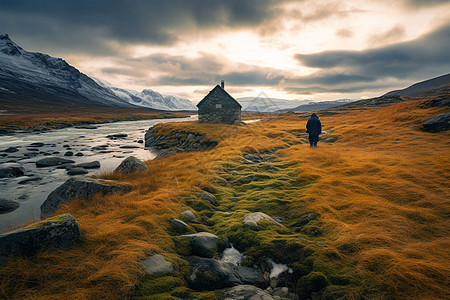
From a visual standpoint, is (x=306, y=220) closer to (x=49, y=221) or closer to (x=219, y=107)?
(x=49, y=221)

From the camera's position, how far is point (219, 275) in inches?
148

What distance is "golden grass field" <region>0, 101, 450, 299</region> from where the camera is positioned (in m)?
3.17

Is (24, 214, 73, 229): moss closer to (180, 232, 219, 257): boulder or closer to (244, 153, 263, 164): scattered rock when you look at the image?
(180, 232, 219, 257): boulder

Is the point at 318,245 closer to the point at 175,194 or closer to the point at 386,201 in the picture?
the point at 386,201

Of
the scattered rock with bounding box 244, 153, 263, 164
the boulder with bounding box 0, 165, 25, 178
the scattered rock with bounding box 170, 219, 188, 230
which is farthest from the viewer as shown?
the scattered rock with bounding box 244, 153, 263, 164

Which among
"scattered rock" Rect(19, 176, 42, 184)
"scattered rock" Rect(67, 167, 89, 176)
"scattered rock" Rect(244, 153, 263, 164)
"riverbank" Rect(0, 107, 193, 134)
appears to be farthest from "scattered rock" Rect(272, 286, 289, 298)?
"riverbank" Rect(0, 107, 193, 134)

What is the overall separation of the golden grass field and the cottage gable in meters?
27.0

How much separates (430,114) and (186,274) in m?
27.3

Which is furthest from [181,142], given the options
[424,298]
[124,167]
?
[424,298]

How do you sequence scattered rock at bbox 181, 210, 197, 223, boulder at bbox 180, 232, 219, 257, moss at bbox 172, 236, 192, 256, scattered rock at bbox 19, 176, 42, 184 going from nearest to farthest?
moss at bbox 172, 236, 192, 256 → boulder at bbox 180, 232, 219, 257 → scattered rock at bbox 181, 210, 197, 223 → scattered rock at bbox 19, 176, 42, 184

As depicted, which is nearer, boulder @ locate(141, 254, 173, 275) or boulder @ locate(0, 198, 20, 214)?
boulder @ locate(141, 254, 173, 275)

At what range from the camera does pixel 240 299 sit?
3174 millimetres

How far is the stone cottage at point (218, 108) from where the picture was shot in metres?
35.5

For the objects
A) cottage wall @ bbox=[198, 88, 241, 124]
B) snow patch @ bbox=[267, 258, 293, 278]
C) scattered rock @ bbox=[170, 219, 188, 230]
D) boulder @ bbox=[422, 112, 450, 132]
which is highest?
cottage wall @ bbox=[198, 88, 241, 124]
